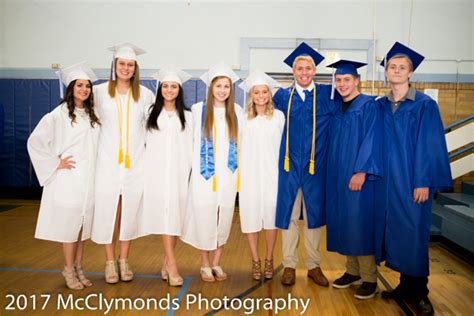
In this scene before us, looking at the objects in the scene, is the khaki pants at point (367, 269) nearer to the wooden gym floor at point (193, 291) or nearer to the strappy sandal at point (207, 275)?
the wooden gym floor at point (193, 291)

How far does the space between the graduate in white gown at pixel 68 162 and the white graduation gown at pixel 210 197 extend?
2.53 ft

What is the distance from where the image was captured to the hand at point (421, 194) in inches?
112

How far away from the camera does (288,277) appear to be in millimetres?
3408

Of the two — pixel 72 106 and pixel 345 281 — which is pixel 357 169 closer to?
pixel 345 281

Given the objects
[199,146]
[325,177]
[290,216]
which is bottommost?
[290,216]

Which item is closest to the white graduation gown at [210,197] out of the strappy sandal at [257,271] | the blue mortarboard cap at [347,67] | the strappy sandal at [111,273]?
the strappy sandal at [257,271]

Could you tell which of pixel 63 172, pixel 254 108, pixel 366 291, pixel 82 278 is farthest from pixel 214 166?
pixel 366 291

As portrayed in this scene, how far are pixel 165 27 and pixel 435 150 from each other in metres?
6.11

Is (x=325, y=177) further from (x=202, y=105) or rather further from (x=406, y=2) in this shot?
(x=406, y=2)

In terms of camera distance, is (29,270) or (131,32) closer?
(29,270)

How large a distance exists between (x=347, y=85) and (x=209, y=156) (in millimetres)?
1213

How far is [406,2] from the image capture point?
7.54 m

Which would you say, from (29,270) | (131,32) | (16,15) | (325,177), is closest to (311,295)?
(325,177)

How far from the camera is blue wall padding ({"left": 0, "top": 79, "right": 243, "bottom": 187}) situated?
25.1 ft
